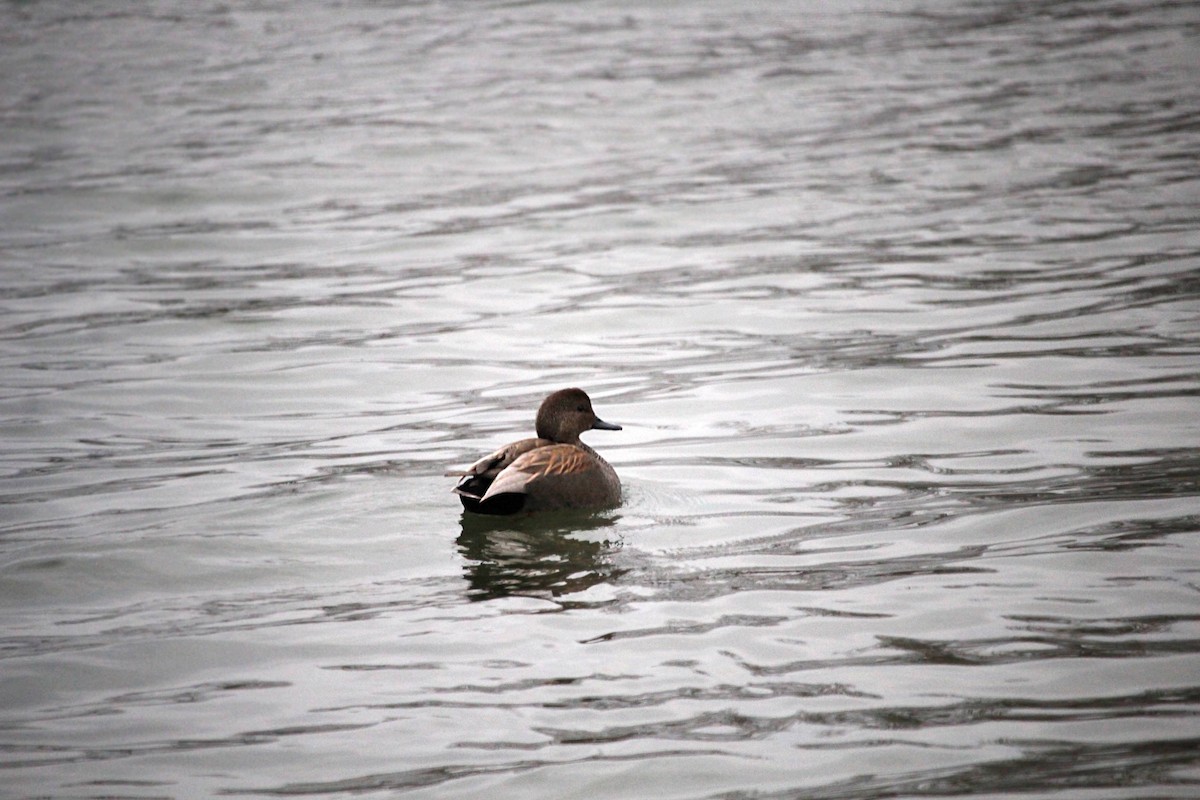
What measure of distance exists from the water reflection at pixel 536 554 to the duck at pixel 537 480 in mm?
88

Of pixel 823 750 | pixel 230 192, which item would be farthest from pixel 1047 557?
pixel 230 192

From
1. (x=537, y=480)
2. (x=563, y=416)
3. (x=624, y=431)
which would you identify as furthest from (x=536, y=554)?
(x=624, y=431)

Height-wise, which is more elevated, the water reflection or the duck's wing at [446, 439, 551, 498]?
the duck's wing at [446, 439, 551, 498]

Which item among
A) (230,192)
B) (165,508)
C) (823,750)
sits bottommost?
(823,750)

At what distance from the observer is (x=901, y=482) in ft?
26.8

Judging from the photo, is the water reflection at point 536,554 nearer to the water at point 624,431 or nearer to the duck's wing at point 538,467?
the water at point 624,431

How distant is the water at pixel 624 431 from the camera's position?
215 inches

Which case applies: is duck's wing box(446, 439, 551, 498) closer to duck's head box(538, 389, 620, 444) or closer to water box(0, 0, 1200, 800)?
water box(0, 0, 1200, 800)

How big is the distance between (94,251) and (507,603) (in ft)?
31.8

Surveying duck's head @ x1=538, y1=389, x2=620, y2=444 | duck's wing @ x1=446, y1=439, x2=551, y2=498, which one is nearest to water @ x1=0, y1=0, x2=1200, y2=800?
duck's wing @ x1=446, y1=439, x2=551, y2=498

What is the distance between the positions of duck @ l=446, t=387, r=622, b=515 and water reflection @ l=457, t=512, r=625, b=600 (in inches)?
3.5

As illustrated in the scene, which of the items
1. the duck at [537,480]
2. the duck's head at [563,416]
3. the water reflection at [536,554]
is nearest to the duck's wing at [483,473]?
the duck at [537,480]

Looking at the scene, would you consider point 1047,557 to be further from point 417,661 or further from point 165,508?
point 165,508

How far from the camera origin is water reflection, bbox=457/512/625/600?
6.84m
